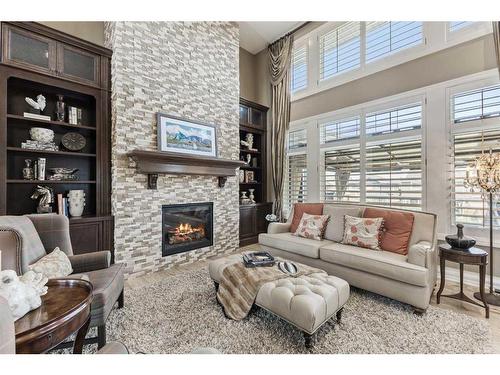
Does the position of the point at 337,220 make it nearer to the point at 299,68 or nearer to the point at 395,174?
the point at 395,174

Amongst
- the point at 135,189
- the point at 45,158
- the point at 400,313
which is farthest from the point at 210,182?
the point at 400,313

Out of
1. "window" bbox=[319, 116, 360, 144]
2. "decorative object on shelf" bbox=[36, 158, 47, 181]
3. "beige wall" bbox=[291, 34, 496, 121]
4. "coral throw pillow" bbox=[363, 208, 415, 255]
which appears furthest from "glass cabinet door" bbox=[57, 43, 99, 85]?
"coral throw pillow" bbox=[363, 208, 415, 255]

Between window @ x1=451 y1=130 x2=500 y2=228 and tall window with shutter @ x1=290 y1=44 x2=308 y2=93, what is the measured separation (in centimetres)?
275

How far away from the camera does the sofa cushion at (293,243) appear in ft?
9.35

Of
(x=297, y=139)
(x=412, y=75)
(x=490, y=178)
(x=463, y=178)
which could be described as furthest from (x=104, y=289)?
(x=412, y=75)

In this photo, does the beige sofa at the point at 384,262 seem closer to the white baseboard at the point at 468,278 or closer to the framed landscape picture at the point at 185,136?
the white baseboard at the point at 468,278

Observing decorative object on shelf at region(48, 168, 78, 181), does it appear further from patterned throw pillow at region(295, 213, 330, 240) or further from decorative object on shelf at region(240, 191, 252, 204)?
patterned throw pillow at region(295, 213, 330, 240)

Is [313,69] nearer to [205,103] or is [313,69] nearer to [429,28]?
[429,28]

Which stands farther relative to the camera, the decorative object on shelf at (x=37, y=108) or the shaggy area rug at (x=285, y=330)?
the decorative object on shelf at (x=37, y=108)

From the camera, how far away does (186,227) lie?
372cm

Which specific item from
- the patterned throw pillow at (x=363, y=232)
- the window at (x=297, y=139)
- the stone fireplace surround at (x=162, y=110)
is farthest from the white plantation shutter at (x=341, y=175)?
the stone fireplace surround at (x=162, y=110)

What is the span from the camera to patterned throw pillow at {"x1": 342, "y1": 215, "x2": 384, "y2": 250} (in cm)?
267

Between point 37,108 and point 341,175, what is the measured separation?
14.4ft

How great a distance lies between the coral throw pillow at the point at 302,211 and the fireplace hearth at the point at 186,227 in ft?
4.63
